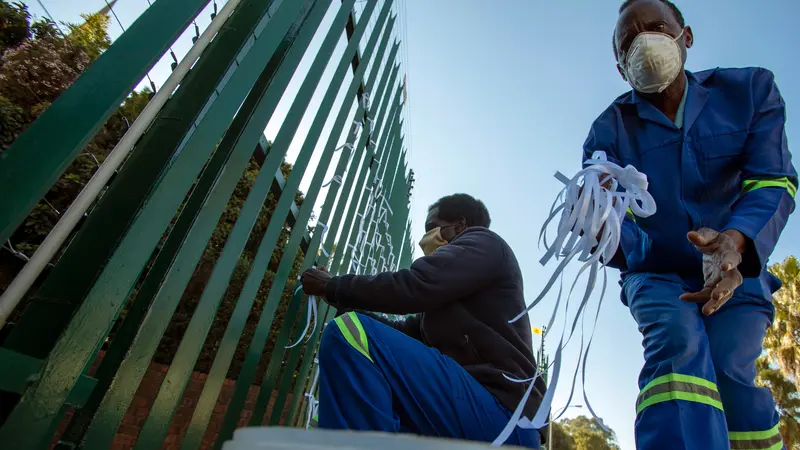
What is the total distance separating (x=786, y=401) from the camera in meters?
13.9

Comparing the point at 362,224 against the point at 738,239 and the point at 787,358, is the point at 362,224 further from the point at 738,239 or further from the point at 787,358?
the point at 787,358

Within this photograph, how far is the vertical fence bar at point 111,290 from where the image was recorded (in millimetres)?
666

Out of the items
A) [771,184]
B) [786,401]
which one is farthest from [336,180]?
[786,401]

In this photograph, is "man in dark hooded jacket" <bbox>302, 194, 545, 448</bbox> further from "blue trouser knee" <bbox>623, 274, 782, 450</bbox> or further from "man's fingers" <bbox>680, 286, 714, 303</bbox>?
"man's fingers" <bbox>680, 286, 714, 303</bbox>

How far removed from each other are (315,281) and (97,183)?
3.24ft

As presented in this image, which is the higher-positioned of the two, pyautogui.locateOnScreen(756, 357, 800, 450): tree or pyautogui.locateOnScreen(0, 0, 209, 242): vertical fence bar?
pyautogui.locateOnScreen(756, 357, 800, 450): tree

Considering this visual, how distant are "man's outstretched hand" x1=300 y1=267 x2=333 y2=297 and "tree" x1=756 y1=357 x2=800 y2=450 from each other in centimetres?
1687

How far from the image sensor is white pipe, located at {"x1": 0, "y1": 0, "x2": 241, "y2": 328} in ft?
2.11

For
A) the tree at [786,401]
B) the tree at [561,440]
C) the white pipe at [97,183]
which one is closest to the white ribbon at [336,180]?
the white pipe at [97,183]

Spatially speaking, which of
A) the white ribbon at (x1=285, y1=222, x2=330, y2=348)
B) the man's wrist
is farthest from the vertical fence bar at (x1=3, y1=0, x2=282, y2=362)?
the man's wrist

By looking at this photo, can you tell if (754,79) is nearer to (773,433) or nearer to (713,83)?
(713,83)

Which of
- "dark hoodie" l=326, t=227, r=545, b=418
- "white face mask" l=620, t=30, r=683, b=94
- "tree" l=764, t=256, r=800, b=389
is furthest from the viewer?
"tree" l=764, t=256, r=800, b=389

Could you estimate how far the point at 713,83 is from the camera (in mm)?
1620

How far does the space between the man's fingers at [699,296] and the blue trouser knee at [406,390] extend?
581 millimetres
